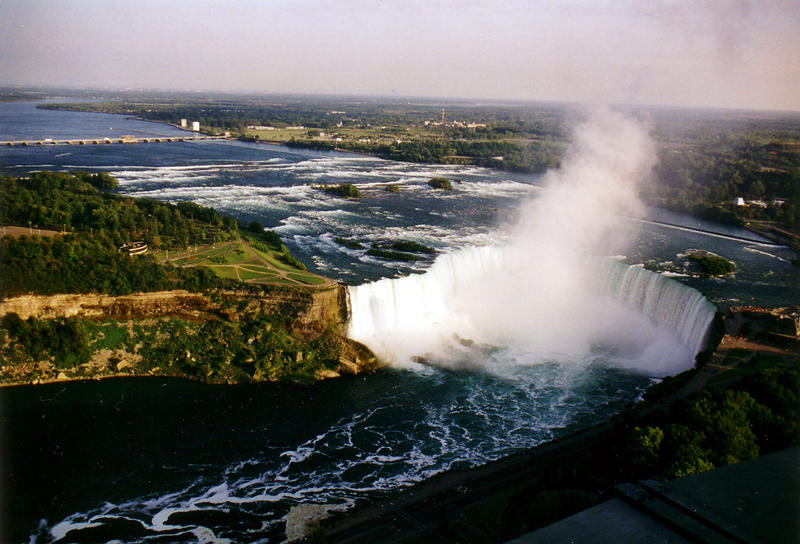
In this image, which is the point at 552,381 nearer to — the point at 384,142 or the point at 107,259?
the point at 107,259

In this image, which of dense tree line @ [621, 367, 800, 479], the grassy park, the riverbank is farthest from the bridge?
dense tree line @ [621, 367, 800, 479]

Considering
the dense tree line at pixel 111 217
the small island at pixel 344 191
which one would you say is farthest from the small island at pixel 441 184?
the dense tree line at pixel 111 217

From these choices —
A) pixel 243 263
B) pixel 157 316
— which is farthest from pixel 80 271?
pixel 243 263

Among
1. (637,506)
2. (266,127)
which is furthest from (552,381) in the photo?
(266,127)

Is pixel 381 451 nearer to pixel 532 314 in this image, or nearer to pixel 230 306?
pixel 230 306

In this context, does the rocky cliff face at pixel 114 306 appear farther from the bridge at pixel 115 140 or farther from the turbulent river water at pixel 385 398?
the bridge at pixel 115 140
